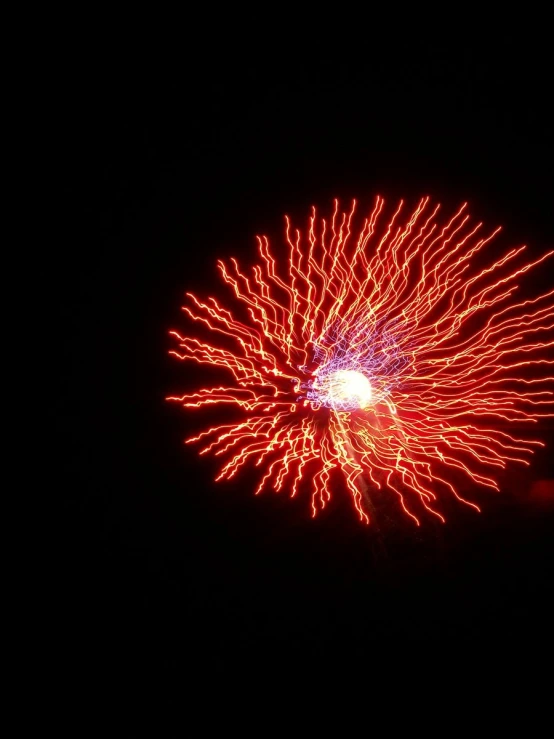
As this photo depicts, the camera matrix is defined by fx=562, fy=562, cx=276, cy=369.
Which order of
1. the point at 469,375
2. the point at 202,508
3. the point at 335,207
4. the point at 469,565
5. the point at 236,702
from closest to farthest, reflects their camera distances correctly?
the point at 236,702 → the point at 469,565 → the point at 202,508 → the point at 469,375 → the point at 335,207

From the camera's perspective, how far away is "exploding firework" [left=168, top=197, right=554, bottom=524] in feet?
10.9

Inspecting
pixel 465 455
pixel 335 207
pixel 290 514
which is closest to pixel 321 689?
pixel 290 514

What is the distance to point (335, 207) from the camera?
166 inches

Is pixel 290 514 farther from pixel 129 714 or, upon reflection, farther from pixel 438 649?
pixel 129 714

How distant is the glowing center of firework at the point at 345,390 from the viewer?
3408mm

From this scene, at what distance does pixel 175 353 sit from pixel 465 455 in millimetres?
1928

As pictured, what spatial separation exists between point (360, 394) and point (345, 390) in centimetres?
9

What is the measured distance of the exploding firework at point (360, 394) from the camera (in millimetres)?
3312

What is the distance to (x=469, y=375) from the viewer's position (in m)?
3.68

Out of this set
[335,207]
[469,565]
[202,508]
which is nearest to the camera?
[469,565]

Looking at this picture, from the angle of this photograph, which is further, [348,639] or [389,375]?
[389,375]

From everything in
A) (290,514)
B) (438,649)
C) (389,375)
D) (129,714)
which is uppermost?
(389,375)

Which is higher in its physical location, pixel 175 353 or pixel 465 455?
pixel 175 353

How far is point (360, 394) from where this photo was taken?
3414 mm
